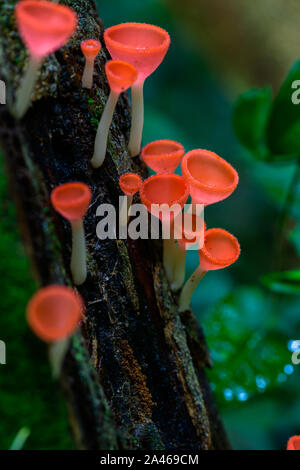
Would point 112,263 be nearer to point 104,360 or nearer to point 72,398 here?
point 104,360

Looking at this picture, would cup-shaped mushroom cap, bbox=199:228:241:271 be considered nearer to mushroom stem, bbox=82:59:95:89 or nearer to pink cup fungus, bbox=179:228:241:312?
pink cup fungus, bbox=179:228:241:312

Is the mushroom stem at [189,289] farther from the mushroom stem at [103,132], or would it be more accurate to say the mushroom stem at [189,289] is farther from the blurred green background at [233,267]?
the blurred green background at [233,267]

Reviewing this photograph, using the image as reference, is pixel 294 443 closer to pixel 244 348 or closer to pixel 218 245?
pixel 218 245

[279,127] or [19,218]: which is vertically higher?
[19,218]

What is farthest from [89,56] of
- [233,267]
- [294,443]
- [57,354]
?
[233,267]

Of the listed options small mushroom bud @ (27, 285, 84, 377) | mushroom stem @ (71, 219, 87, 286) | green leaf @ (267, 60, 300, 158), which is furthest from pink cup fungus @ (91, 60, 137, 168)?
green leaf @ (267, 60, 300, 158)
